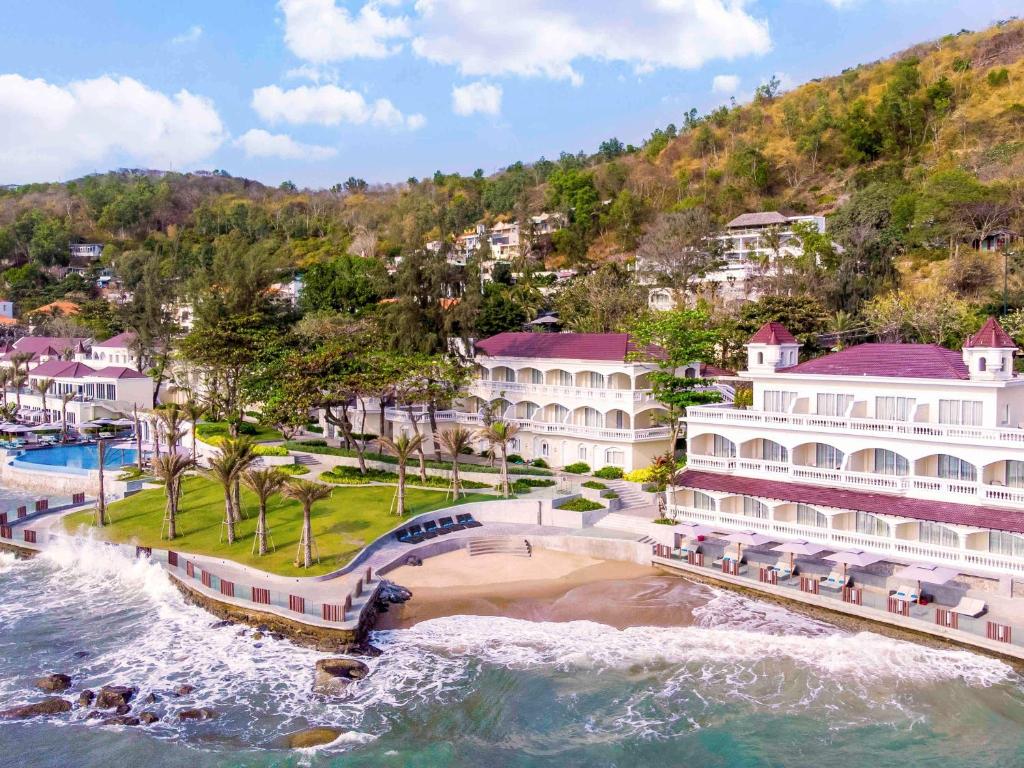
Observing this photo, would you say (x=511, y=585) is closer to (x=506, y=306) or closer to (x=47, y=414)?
(x=506, y=306)

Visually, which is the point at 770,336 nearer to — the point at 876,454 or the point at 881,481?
the point at 876,454

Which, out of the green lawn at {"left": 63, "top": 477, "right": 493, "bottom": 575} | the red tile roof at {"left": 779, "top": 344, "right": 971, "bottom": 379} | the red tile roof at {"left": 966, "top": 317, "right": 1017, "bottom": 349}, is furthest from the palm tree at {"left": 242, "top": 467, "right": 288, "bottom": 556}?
the red tile roof at {"left": 966, "top": 317, "right": 1017, "bottom": 349}

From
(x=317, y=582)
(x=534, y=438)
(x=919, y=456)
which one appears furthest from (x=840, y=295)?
(x=317, y=582)

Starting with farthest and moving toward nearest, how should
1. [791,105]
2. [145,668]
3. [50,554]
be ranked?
1. [791,105]
2. [50,554]
3. [145,668]

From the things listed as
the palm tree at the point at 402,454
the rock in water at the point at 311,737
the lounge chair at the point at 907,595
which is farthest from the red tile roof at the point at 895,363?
the rock in water at the point at 311,737

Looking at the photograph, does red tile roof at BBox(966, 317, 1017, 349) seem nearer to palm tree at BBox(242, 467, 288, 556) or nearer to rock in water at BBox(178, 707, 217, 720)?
palm tree at BBox(242, 467, 288, 556)

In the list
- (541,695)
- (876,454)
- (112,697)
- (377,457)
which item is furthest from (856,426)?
(112,697)
